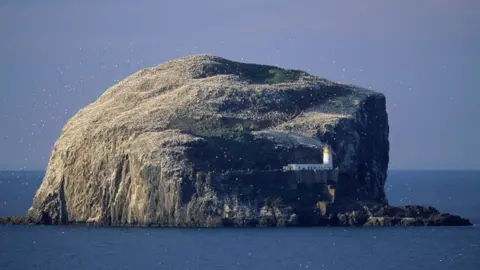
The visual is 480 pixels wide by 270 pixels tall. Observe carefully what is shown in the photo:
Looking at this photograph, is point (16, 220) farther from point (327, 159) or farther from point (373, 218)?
point (373, 218)

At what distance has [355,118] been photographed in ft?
440

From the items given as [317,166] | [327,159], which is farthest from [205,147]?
[327,159]

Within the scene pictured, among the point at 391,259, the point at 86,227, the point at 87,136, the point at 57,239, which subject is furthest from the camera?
the point at 87,136

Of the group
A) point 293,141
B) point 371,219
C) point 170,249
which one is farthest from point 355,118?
point 170,249

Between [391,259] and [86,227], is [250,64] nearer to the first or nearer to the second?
[86,227]

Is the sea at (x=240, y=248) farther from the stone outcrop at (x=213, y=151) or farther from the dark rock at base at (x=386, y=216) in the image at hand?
the stone outcrop at (x=213, y=151)

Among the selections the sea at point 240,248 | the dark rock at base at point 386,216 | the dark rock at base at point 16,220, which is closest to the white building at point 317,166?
the dark rock at base at point 386,216

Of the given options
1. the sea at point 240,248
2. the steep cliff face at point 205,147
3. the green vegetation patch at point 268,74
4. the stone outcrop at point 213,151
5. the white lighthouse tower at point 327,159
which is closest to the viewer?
the sea at point 240,248

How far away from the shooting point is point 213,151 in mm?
125500

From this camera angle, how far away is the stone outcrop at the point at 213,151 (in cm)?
11975

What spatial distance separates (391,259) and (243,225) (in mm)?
20121

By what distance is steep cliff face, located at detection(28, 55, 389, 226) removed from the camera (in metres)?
120

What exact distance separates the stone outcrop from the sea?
282cm

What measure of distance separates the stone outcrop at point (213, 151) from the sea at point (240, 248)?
9.24 ft
